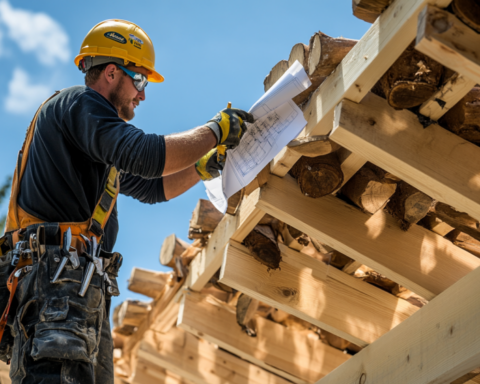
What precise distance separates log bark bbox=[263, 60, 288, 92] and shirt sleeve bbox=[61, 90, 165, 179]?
1.99 ft

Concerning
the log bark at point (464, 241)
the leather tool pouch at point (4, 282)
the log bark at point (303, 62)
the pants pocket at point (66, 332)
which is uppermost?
the log bark at point (303, 62)

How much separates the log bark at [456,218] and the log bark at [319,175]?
49cm

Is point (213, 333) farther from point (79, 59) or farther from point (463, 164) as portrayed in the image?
point (463, 164)

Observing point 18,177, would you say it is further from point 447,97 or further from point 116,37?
point 447,97

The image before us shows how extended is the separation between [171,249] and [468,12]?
297cm

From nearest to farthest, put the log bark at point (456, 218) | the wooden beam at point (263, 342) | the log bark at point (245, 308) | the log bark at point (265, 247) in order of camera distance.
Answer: the log bark at point (456, 218) < the log bark at point (265, 247) < the log bark at point (245, 308) < the wooden beam at point (263, 342)

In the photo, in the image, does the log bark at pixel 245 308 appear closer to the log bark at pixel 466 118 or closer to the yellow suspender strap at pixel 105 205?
the yellow suspender strap at pixel 105 205

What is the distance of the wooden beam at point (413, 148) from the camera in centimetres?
241

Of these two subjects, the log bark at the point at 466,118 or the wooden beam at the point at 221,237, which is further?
the wooden beam at the point at 221,237

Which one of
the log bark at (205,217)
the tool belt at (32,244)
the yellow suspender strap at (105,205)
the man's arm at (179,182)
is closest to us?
the tool belt at (32,244)

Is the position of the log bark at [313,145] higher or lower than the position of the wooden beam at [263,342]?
higher

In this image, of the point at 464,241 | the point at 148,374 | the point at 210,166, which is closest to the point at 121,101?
the point at 210,166

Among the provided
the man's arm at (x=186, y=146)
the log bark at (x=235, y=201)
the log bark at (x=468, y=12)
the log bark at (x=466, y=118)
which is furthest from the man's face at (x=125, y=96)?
the log bark at (x=468, y=12)

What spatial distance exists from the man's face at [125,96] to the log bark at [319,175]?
2.81ft
